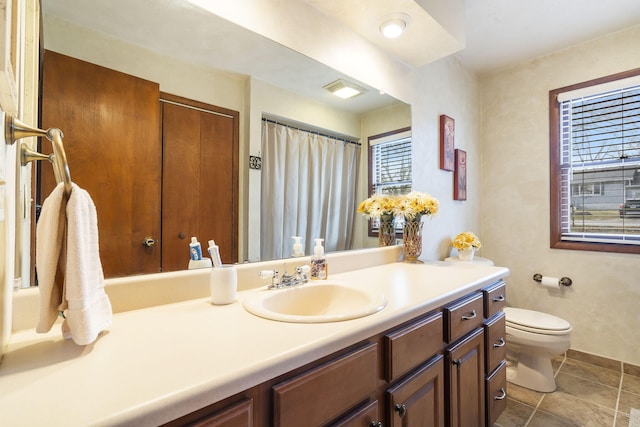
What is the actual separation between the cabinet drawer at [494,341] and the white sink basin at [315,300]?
0.69 m

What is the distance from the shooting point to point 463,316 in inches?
47.3

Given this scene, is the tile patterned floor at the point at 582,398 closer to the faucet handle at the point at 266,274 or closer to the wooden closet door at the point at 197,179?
the faucet handle at the point at 266,274

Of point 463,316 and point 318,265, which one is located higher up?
point 318,265

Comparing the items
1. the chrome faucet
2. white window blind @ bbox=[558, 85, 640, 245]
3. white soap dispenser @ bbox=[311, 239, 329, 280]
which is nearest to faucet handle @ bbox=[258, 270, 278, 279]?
the chrome faucet

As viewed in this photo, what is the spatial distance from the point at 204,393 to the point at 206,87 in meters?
1.02

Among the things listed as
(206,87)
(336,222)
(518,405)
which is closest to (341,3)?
(206,87)

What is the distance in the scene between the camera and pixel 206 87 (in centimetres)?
113

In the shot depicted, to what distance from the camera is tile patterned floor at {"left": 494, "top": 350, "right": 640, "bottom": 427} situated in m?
1.67

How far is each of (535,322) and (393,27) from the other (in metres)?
1.96

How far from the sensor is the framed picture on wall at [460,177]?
2.44m

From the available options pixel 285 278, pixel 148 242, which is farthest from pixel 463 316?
pixel 148 242

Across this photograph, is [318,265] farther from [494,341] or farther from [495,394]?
[495,394]

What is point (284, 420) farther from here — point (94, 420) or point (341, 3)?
point (341, 3)

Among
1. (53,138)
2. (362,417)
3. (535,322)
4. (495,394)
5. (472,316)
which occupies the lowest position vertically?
(495,394)
